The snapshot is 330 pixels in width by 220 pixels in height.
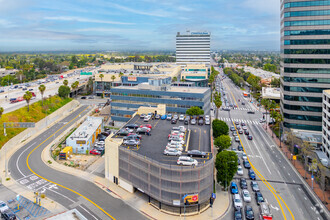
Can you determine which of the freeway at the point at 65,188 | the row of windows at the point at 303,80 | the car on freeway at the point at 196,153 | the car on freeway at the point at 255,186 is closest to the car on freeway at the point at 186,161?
the car on freeway at the point at 196,153

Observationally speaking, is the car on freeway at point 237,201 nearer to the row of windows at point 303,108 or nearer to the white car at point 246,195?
the white car at point 246,195

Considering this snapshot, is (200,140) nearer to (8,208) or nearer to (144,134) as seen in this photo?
(144,134)

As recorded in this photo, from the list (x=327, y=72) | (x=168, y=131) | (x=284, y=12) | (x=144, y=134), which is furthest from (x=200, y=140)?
(x=284, y=12)

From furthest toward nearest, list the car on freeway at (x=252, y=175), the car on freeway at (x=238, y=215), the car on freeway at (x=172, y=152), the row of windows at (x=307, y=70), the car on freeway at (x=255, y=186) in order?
the row of windows at (x=307, y=70)
the car on freeway at (x=252, y=175)
the car on freeway at (x=255, y=186)
the car on freeway at (x=172, y=152)
the car on freeway at (x=238, y=215)

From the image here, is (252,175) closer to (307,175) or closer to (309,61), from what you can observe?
(307,175)

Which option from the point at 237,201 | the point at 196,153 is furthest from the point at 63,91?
the point at 237,201

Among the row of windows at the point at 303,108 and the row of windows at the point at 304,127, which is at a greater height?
the row of windows at the point at 303,108
